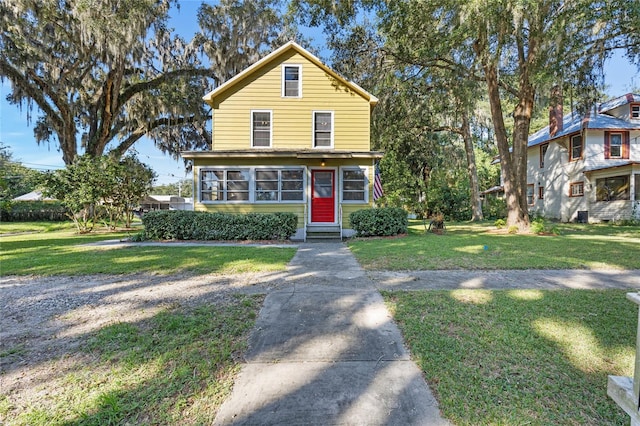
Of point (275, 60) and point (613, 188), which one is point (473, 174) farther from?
point (275, 60)

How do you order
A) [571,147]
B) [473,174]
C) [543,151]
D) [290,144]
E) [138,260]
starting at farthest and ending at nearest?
[543,151]
[473,174]
[571,147]
[290,144]
[138,260]

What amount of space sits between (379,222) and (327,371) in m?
8.81

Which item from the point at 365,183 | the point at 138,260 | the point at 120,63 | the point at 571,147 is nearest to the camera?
the point at 138,260

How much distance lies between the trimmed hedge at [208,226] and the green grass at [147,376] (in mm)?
7149

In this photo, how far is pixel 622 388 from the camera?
1.64 meters

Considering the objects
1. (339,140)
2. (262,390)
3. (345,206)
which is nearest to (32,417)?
(262,390)

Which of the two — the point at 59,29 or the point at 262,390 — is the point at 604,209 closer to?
the point at 262,390

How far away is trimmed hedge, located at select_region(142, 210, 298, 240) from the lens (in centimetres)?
1059

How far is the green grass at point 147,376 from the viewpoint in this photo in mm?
1988

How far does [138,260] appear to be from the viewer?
22.8ft

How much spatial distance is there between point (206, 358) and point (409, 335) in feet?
6.26

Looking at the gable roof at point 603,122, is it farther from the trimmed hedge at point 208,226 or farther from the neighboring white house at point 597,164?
the trimmed hedge at point 208,226

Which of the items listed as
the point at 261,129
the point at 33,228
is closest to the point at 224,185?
the point at 261,129

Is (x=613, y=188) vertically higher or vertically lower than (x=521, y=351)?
higher
